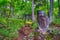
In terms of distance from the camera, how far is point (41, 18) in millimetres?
7430

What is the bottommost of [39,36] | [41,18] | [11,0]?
[39,36]

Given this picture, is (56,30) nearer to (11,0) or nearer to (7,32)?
(7,32)

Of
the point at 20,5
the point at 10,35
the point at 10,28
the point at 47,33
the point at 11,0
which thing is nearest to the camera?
the point at 10,35

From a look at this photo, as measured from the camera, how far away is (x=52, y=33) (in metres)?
7.12

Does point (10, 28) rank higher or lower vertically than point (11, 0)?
lower

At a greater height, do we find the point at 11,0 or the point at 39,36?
the point at 11,0

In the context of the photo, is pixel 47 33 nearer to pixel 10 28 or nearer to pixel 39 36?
pixel 39 36

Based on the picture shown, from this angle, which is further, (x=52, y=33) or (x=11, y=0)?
(x=11, y=0)

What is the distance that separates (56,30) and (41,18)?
89cm

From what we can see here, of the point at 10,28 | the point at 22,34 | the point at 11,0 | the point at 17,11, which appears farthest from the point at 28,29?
the point at 17,11

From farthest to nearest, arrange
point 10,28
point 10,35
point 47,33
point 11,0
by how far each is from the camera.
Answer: point 11,0 → point 47,33 → point 10,28 → point 10,35

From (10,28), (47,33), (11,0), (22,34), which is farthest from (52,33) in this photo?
(11,0)

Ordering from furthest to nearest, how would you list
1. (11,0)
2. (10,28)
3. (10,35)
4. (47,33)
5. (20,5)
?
(20,5)
(11,0)
(47,33)
(10,28)
(10,35)

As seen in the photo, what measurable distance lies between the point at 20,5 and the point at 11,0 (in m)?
0.98
